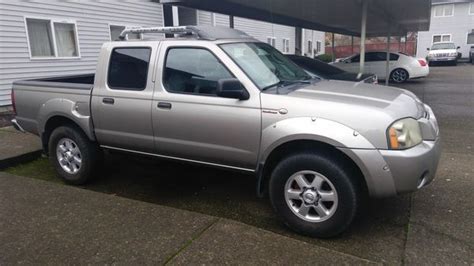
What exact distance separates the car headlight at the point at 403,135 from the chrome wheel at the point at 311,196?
24.3 inches

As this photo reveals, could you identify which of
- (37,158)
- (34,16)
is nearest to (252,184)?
(37,158)

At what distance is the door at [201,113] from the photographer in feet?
12.0

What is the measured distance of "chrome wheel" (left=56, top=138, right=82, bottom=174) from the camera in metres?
4.86

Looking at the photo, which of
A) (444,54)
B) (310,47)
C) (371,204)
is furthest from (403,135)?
(310,47)

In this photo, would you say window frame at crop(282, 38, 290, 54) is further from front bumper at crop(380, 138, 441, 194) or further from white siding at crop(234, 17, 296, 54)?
front bumper at crop(380, 138, 441, 194)

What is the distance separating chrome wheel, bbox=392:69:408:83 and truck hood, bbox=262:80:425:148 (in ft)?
47.0

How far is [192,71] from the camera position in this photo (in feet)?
13.2

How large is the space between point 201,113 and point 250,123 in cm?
54

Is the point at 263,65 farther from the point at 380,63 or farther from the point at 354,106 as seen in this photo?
the point at 380,63

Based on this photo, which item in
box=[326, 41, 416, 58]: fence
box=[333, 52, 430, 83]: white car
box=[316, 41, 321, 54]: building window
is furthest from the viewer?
box=[326, 41, 416, 58]: fence

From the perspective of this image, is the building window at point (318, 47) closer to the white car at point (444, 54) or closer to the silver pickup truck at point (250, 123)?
the white car at point (444, 54)

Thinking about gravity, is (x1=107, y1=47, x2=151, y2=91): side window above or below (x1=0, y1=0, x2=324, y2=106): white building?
below

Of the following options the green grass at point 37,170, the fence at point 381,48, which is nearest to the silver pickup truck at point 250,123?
the green grass at point 37,170

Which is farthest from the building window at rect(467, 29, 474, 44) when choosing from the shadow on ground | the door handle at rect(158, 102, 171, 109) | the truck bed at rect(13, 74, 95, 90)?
the door handle at rect(158, 102, 171, 109)
